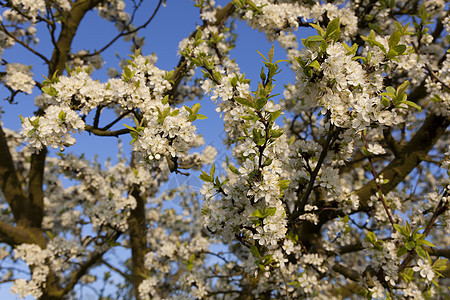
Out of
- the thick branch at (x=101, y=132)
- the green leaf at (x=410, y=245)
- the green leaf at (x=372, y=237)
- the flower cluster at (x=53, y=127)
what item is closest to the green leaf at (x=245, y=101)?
the thick branch at (x=101, y=132)

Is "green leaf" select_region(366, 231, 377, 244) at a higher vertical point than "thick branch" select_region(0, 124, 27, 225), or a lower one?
lower

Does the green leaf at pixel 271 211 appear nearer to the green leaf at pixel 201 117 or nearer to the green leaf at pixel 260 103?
the green leaf at pixel 260 103

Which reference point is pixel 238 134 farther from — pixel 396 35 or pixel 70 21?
pixel 70 21

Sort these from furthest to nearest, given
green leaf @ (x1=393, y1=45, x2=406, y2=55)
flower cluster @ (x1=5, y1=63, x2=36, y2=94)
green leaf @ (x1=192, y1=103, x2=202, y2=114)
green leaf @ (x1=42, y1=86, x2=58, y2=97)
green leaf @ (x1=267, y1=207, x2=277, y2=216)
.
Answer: flower cluster @ (x1=5, y1=63, x2=36, y2=94) < green leaf @ (x1=42, y1=86, x2=58, y2=97) < green leaf @ (x1=192, y1=103, x2=202, y2=114) < green leaf @ (x1=393, y1=45, x2=406, y2=55) < green leaf @ (x1=267, y1=207, x2=277, y2=216)

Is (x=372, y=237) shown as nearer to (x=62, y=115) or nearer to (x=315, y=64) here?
(x=315, y=64)

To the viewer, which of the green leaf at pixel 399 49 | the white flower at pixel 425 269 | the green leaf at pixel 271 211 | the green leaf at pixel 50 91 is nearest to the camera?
the green leaf at pixel 271 211

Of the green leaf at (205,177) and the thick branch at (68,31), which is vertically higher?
the thick branch at (68,31)

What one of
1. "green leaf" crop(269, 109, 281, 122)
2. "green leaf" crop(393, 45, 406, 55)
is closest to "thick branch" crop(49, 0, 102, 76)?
"green leaf" crop(269, 109, 281, 122)

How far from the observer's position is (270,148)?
2.07 m

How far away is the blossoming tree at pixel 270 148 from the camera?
211 centimetres

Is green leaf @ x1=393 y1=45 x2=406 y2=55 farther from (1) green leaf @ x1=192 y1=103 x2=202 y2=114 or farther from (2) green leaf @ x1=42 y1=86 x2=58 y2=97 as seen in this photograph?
(2) green leaf @ x1=42 y1=86 x2=58 y2=97

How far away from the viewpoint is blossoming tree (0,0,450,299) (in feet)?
6.91

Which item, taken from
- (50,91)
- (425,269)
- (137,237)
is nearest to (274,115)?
(425,269)

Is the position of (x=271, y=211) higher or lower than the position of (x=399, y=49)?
lower
